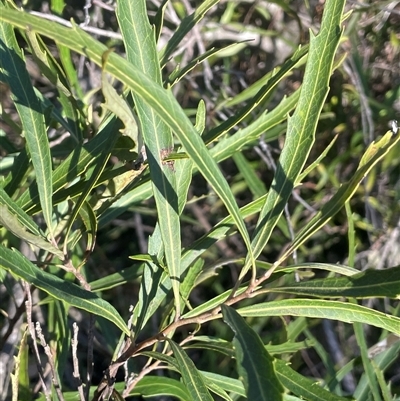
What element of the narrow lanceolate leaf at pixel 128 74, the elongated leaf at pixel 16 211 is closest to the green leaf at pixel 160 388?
the elongated leaf at pixel 16 211

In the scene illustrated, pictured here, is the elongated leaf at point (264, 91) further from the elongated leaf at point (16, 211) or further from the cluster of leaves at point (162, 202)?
the elongated leaf at point (16, 211)

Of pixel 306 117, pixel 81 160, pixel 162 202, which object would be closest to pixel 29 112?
pixel 81 160

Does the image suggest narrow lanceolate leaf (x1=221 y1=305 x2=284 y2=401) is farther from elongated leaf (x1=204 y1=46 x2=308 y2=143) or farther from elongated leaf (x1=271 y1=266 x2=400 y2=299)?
elongated leaf (x1=204 y1=46 x2=308 y2=143)

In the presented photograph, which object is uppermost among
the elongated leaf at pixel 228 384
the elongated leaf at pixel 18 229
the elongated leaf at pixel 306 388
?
the elongated leaf at pixel 18 229

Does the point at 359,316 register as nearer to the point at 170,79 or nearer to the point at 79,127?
the point at 170,79

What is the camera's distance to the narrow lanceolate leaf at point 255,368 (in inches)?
16.9

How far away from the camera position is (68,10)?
156 cm

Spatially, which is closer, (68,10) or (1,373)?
(1,373)

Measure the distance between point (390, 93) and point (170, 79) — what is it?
1.11 metres

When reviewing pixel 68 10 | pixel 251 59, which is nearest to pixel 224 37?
pixel 251 59

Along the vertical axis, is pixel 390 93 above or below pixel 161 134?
below

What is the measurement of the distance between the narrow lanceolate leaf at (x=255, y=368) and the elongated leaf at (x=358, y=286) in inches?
3.8

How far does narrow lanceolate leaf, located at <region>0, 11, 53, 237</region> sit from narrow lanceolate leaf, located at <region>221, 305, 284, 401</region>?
27cm

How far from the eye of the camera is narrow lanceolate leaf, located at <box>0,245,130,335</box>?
0.58m
